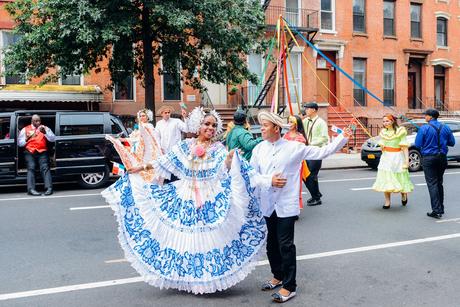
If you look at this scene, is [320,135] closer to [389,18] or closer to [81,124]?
[81,124]

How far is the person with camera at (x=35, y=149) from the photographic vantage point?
10.7 meters

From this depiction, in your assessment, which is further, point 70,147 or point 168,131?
point 70,147

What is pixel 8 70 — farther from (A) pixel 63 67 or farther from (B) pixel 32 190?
(B) pixel 32 190

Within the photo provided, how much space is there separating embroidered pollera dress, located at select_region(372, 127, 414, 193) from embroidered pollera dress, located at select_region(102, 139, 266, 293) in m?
5.04

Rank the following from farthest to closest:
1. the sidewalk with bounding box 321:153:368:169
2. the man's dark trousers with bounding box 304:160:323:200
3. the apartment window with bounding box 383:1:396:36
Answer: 1. the apartment window with bounding box 383:1:396:36
2. the sidewalk with bounding box 321:153:368:169
3. the man's dark trousers with bounding box 304:160:323:200

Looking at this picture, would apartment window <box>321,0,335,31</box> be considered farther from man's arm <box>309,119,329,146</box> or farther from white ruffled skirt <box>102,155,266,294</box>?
white ruffled skirt <box>102,155,266,294</box>

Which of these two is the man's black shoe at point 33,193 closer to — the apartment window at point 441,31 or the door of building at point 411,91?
the door of building at point 411,91

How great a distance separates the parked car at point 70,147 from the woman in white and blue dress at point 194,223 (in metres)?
7.18

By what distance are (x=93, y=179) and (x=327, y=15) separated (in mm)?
17512

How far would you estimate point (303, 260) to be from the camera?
566cm

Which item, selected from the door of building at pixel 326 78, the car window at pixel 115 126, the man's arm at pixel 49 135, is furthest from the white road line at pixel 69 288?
the door of building at pixel 326 78

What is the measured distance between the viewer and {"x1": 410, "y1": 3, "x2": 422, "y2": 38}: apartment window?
27531 mm

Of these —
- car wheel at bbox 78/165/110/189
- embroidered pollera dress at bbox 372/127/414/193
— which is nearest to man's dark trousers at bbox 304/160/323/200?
embroidered pollera dress at bbox 372/127/414/193

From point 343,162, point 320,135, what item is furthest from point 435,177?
point 343,162
